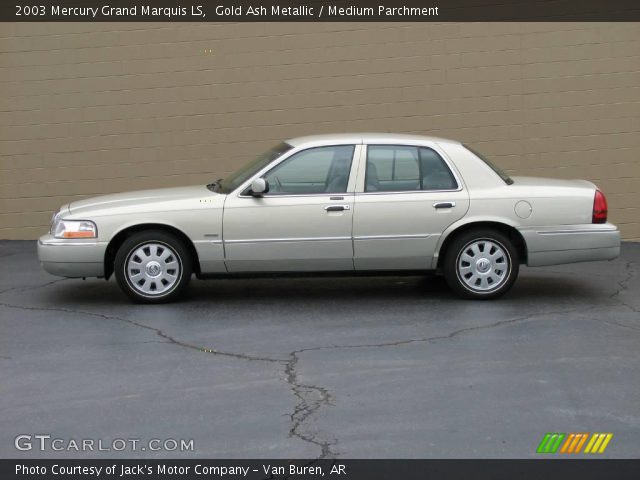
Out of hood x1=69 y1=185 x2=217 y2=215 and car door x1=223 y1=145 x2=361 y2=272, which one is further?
hood x1=69 y1=185 x2=217 y2=215

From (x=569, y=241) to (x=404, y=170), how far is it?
155 centimetres

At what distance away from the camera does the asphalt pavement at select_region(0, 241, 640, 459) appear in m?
6.14

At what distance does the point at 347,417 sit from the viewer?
6520mm

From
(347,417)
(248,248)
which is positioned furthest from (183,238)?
(347,417)

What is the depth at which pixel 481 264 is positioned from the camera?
9.90 metres

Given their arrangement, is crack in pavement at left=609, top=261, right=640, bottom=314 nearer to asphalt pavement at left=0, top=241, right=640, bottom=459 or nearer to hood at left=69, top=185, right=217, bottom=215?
asphalt pavement at left=0, top=241, right=640, bottom=459

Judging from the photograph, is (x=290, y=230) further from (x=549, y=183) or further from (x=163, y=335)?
(x=549, y=183)

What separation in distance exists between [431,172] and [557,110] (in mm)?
4183

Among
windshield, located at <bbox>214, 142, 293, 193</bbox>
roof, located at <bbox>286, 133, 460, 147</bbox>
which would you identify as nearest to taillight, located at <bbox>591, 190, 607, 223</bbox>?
roof, located at <bbox>286, 133, 460, 147</bbox>

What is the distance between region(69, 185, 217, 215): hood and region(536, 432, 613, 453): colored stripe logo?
4.70 metres

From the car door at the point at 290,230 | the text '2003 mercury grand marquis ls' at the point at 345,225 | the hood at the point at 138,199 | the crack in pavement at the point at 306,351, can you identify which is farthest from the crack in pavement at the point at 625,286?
the hood at the point at 138,199
